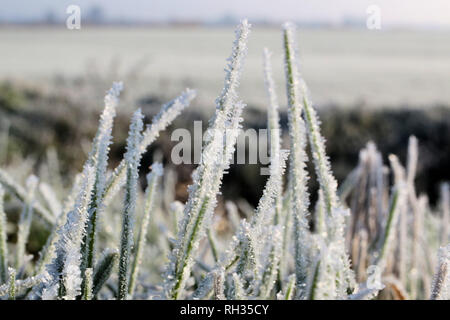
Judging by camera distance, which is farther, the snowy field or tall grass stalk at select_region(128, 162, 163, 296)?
the snowy field

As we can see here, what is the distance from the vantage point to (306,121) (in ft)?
1.12

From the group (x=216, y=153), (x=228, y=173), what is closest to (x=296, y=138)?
(x=216, y=153)

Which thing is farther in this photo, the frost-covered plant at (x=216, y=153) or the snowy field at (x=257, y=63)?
the snowy field at (x=257, y=63)

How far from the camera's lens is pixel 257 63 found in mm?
5746

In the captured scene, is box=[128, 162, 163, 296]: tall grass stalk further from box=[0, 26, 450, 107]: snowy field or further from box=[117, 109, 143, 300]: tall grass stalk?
box=[0, 26, 450, 107]: snowy field

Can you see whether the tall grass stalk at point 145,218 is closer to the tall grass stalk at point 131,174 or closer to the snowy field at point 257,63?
the tall grass stalk at point 131,174

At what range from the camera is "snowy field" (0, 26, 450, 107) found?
411 cm

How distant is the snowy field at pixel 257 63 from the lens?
162 inches

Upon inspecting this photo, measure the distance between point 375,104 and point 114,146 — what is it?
1.82 meters

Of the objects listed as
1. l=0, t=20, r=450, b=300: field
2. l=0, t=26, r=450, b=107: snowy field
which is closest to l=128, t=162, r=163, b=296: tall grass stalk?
l=0, t=20, r=450, b=300: field

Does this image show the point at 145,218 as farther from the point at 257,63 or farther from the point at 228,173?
the point at 257,63

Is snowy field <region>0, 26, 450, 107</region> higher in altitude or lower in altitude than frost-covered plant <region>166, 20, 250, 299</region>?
higher

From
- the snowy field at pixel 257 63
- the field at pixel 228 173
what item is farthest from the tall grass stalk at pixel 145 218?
the snowy field at pixel 257 63
